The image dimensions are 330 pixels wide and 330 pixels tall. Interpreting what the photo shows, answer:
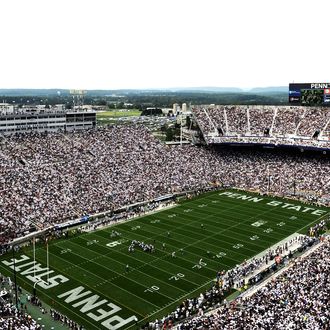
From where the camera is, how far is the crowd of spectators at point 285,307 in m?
17.5

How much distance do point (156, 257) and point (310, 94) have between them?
4003 cm

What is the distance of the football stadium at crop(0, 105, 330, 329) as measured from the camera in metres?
21.9

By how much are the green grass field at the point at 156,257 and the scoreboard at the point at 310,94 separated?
21.9 metres

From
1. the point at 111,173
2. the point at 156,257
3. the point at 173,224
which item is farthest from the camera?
the point at 111,173

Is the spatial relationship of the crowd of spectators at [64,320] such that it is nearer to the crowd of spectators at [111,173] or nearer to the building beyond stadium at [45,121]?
the crowd of spectators at [111,173]

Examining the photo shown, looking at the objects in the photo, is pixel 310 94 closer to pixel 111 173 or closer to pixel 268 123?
pixel 268 123

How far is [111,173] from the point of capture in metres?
46.7

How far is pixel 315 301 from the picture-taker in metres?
19.0

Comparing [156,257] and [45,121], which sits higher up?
[45,121]

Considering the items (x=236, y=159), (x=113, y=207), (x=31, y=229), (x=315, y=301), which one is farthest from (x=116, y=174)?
(x=315, y=301)

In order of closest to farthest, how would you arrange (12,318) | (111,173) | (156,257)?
(12,318) → (156,257) → (111,173)

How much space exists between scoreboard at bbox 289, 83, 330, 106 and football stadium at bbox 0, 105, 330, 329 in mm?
1580

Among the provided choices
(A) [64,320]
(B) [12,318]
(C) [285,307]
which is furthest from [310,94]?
(B) [12,318]

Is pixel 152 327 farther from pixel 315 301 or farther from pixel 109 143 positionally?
pixel 109 143
